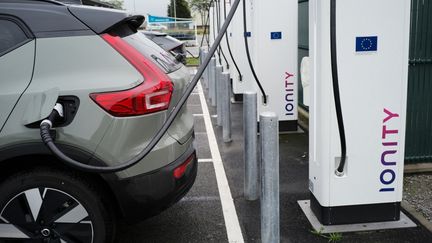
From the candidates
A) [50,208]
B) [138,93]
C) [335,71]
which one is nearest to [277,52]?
[335,71]

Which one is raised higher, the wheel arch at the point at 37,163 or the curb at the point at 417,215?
the wheel arch at the point at 37,163

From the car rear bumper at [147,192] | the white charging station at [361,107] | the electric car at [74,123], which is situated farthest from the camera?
the white charging station at [361,107]

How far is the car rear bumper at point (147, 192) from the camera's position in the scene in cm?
300

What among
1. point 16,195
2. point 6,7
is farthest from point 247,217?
point 6,7

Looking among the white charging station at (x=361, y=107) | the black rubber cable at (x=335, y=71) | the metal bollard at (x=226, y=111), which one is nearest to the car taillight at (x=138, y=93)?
the black rubber cable at (x=335, y=71)

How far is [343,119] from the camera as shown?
3650mm

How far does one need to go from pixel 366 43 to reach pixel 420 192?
1.91 m

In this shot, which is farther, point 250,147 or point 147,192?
point 250,147

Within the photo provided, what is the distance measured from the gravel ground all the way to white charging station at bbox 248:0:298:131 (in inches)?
96.2

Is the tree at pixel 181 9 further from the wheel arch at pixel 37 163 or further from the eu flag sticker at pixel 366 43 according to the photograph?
the wheel arch at pixel 37 163

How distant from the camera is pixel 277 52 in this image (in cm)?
690

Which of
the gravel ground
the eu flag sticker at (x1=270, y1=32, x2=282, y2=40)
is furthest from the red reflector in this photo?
the eu flag sticker at (x1=270, y1=32, x2=282, y2=40)

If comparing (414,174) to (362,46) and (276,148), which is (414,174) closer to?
(362,46)

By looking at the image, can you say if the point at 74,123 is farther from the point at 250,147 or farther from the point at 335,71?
the point at 250,147
